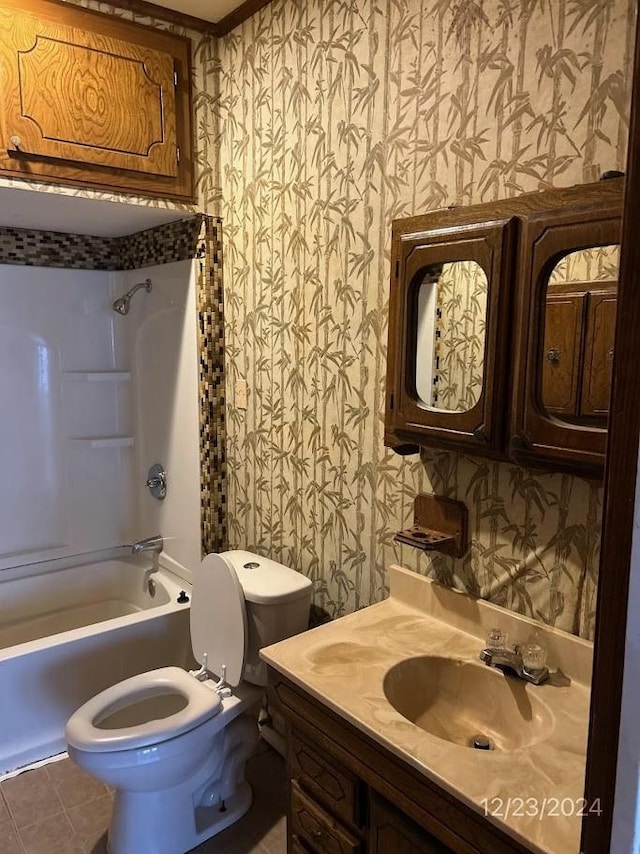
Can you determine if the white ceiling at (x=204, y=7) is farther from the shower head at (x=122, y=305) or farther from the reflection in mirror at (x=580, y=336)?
the reflection in mirror at (x=580, y=336)

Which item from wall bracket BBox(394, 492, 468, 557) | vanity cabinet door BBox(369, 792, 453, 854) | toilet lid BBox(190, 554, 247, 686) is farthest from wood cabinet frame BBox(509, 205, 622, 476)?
toilet lid BBox(190, 554, 247, 686)

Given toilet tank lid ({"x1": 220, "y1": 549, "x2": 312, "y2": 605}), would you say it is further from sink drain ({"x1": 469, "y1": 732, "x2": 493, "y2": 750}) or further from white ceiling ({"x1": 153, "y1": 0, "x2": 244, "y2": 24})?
white ceiling ({"x1": 153, "y1": 0, "x2": 244, "y2": 24})

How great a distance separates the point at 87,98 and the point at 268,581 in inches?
67.8

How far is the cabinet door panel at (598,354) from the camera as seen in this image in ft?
3.99

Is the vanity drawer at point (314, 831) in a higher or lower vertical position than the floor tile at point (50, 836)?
higher

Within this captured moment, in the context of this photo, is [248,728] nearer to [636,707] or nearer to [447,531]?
[447,531]

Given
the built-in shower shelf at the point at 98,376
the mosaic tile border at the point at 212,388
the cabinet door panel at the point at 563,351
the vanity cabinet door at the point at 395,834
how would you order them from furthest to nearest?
1. the built-in shower shelf at the point at 98,376
2. the mosaic tile border at the point at 212,388
3. the cabinet door panel at the point at 563,351
4. the vanity cabinet door at the point at 395,834

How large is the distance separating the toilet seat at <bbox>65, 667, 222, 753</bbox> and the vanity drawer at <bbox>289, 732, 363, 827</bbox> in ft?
1.45

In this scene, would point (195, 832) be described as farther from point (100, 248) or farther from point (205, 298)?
point (100, 248)

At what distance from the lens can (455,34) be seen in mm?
1505

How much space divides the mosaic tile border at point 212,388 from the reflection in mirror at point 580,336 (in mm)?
1484
